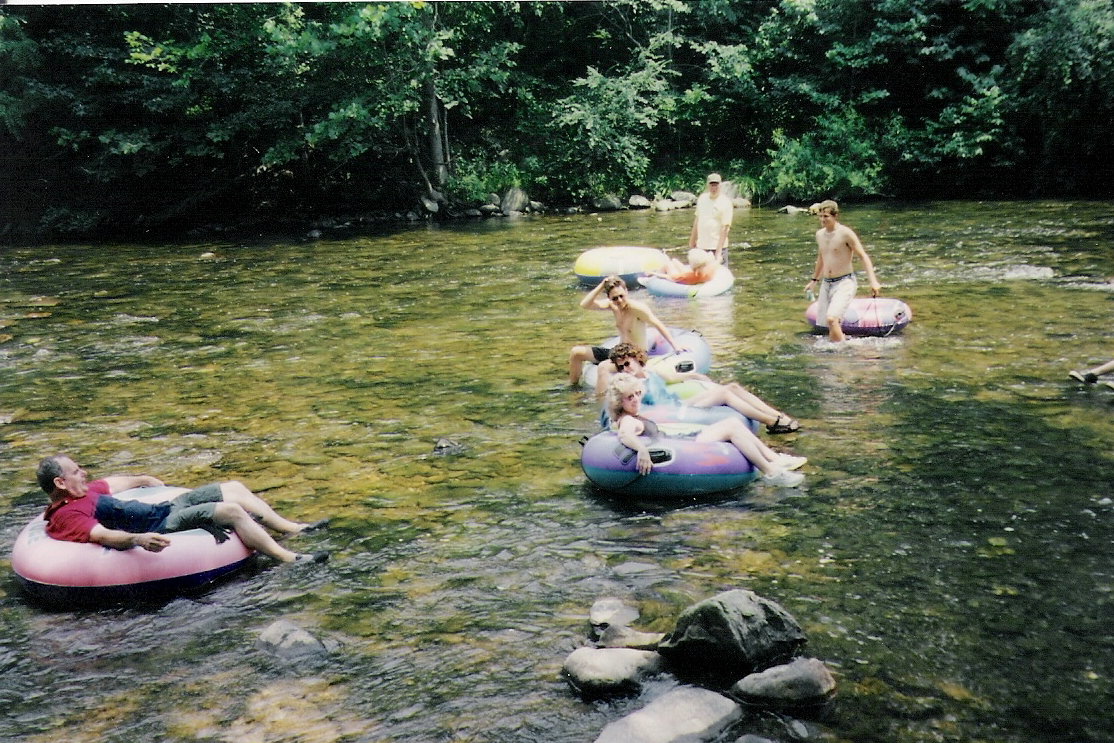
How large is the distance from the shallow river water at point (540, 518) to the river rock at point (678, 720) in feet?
0.57

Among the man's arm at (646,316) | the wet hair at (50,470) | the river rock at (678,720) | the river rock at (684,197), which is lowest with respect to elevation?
the river rock at (678,720)

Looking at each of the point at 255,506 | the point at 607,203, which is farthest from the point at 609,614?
the point at 607,203

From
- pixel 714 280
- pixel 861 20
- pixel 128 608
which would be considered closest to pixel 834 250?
pixel 714 280

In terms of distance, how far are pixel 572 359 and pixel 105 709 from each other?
4522 mm

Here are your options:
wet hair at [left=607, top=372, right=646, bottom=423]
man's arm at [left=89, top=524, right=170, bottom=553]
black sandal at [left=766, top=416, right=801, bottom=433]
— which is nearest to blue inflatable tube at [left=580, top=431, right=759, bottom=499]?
Result: wet hair at [left=607, top=372, right=646, bottom=423]

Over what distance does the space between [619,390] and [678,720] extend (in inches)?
95.8

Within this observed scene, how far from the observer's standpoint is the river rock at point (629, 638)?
394cm

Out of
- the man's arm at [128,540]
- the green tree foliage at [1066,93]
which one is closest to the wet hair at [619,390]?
the man's arm at [128,540]

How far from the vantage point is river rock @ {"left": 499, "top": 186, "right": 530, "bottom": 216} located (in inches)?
866

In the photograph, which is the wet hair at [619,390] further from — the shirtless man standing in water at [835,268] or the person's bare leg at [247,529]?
the shirtless man standing in water at [835,268]

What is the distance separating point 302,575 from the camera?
15.9 ft

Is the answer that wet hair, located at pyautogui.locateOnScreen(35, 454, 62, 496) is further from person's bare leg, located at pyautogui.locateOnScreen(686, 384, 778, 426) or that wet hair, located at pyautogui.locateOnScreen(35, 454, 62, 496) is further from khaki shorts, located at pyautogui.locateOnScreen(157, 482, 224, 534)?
person's bare leg, located at pyautogui.locateOnScreen(686, 384, 778, 426)

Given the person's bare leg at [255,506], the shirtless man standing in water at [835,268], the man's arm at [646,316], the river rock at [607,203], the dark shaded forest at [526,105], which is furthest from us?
the river rock at [607,203]

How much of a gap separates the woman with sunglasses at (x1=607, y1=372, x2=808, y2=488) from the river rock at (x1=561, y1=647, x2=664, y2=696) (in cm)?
173
